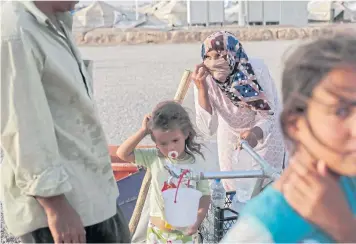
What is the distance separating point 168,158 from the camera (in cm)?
292

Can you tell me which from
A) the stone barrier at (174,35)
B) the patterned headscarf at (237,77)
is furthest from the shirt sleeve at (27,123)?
the stone barrier at (174,35)

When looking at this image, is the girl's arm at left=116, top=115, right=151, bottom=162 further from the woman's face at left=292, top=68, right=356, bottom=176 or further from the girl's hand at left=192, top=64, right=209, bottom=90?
the woman's face at left=292, top=68, right=356, bottom=176

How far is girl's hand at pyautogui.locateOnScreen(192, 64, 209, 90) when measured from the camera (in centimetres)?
341

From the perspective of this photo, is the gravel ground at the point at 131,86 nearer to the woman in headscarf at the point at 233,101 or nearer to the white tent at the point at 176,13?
the woman in headscarf at the point at 233,101

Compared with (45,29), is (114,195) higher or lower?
lower

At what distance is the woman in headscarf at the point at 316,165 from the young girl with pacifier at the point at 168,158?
58.2 inches

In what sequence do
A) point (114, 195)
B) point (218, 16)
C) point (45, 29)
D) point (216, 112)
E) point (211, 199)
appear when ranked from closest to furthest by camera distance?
1. point (45, 29)
2. point (114, 195)
3. point (211, 199)
4. point (216, 112)
5. point (218, 16)

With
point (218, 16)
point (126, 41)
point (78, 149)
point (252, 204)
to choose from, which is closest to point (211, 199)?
point (78, 149)

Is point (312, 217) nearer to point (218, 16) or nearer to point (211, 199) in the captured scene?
point (211, 199)

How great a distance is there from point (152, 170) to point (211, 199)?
34 centimetres

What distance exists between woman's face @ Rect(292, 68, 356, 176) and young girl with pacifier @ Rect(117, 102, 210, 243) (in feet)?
5.01

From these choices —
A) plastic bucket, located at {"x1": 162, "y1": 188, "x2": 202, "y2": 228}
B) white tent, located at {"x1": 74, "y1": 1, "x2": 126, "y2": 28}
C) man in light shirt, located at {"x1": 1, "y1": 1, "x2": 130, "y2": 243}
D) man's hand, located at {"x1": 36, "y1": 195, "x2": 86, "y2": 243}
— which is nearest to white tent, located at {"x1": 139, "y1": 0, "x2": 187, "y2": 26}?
white tent, located at {"x1": 74, "y1": 1, "x2": 126, "y2": 28}

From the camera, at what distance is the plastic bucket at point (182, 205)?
8.61 feet

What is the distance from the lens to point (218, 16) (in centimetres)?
1962
